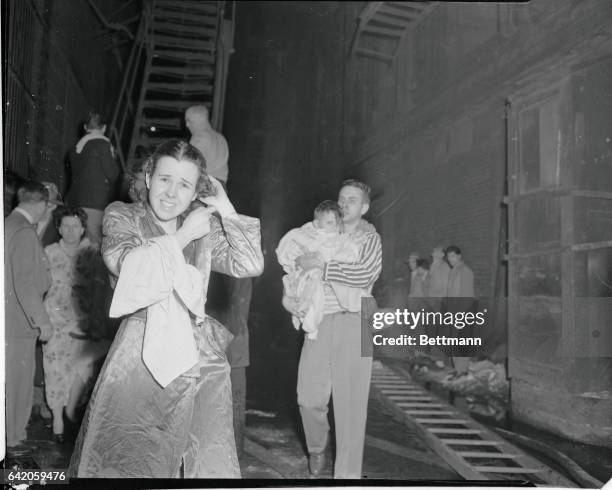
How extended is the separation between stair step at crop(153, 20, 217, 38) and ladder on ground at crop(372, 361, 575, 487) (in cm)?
196

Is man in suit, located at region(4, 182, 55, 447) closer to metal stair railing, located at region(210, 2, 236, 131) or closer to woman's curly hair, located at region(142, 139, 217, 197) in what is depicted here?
woman's curly hair, located at region(142, 139, 217, 197)

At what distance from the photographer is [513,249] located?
2.51m

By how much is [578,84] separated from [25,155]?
8.45 feet

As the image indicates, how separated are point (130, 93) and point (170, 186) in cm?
115

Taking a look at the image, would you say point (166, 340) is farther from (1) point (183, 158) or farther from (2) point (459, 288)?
(2) point (459, 288)

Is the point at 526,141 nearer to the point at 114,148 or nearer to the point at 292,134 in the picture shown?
the point at 292,134

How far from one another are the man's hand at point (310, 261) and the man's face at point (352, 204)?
20 cm

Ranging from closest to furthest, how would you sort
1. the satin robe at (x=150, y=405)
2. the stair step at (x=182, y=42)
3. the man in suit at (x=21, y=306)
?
the satin robe at (x=150, y=405), the man in suit at (x=21, y=306), the stair step at (x=182, y=42)

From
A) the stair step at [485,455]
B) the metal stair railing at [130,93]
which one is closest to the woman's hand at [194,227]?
the metal stair railing at [130,93]

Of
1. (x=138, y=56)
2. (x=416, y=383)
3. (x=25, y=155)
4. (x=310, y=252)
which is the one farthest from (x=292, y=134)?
(x=416, y=383)

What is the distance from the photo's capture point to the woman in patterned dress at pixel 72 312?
2.09 m

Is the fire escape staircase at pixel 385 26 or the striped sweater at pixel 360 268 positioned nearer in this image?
the striped sweater at pixel 360 268

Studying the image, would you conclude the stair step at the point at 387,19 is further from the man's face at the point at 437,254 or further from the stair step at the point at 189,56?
the man's face at the point at 437,254

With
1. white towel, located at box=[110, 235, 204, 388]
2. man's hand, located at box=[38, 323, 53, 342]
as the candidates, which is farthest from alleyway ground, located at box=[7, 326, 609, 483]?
white towel, located at box=[110, 235, 204, 388]
